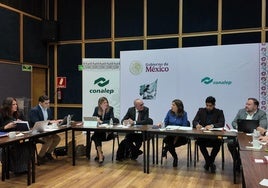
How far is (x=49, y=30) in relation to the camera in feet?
28.3

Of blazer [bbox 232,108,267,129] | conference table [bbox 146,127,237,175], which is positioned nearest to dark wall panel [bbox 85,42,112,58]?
conference table [bbox 146,127,237,175]

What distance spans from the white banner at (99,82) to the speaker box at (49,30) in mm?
1731

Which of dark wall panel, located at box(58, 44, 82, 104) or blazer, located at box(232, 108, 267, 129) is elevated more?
dark wall panel, located at box(58, 44, 82, 104)

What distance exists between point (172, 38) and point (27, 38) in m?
4.22

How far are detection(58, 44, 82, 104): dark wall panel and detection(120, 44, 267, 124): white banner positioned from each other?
74.5 inches

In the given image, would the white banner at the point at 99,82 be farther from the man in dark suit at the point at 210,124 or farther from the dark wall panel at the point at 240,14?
the man in dark suit at the point at 210,124

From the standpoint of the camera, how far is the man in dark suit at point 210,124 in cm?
454

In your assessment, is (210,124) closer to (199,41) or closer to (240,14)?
(199,41)

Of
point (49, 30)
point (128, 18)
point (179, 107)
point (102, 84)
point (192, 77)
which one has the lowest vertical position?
point (179, 107)

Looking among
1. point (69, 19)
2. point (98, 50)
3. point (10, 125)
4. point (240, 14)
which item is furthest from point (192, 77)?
point (69, 19)

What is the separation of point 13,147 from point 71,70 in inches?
198

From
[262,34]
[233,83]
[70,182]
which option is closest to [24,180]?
[70,182]

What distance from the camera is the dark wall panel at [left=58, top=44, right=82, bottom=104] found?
8711mm

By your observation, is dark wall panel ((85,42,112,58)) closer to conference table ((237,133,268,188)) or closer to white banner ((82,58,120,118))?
white banner ((82,58,120,118))
